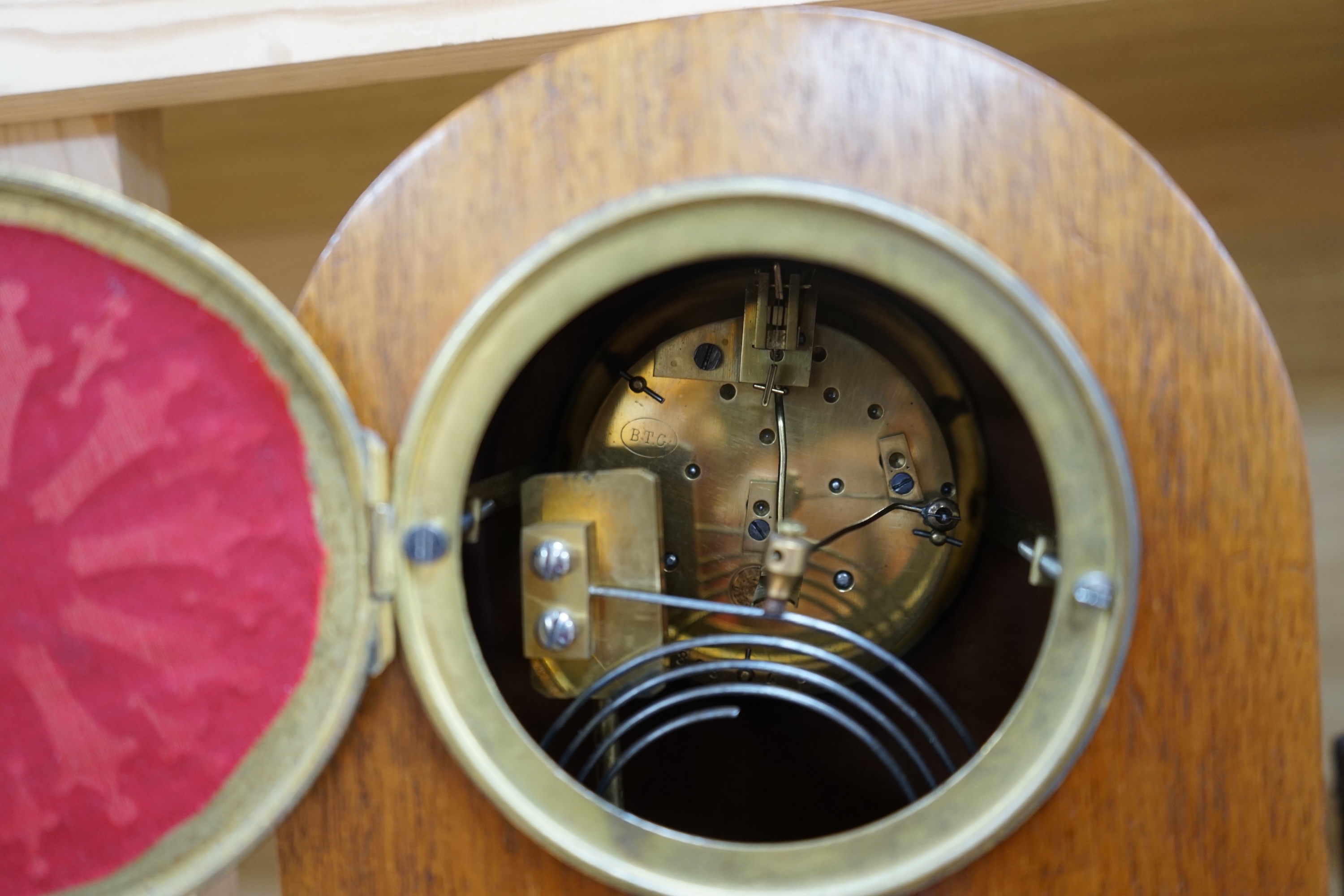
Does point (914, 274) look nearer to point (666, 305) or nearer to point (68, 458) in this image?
→ point (666, 305)

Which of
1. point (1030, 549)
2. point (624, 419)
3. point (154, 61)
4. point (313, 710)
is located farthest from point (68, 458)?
point (1030, 549)

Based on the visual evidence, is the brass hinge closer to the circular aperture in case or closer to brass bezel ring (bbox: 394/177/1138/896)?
brass bezel ring (bbox: 394/177/1138/896)

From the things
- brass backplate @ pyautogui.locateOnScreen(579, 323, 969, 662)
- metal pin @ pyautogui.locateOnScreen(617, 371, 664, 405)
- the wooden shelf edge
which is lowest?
brass backplate @ pyautogui.locateOnScreen(579, 323, 969, 662)

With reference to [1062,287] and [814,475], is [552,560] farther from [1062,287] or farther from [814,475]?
[1062,287]

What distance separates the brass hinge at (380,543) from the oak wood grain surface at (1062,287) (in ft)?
0.07

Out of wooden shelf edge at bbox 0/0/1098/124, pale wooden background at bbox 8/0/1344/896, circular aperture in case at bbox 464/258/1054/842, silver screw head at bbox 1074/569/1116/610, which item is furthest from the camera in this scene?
pale wooden background at bbox 8/0/1344/896

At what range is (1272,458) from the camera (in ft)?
1.79

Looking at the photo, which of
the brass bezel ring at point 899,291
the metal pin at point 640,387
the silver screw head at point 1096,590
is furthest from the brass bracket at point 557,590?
the silver screw head at point 1096,590

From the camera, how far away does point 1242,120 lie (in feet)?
3.33

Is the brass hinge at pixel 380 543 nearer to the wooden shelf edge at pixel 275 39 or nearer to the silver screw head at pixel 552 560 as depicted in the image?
the silver screw head at pixel 552 560

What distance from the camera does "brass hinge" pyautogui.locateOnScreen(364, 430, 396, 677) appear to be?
1.87 ft

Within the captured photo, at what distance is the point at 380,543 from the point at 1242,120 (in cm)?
104

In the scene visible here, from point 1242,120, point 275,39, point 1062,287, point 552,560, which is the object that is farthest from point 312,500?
point 1242,120

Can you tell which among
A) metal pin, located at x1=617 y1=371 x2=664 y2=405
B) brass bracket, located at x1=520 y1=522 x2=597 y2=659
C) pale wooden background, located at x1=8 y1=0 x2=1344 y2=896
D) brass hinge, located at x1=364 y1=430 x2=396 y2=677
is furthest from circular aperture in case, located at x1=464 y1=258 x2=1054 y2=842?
pale wooden background, located at x1=8 y1=0 x2=1344 y2=896
